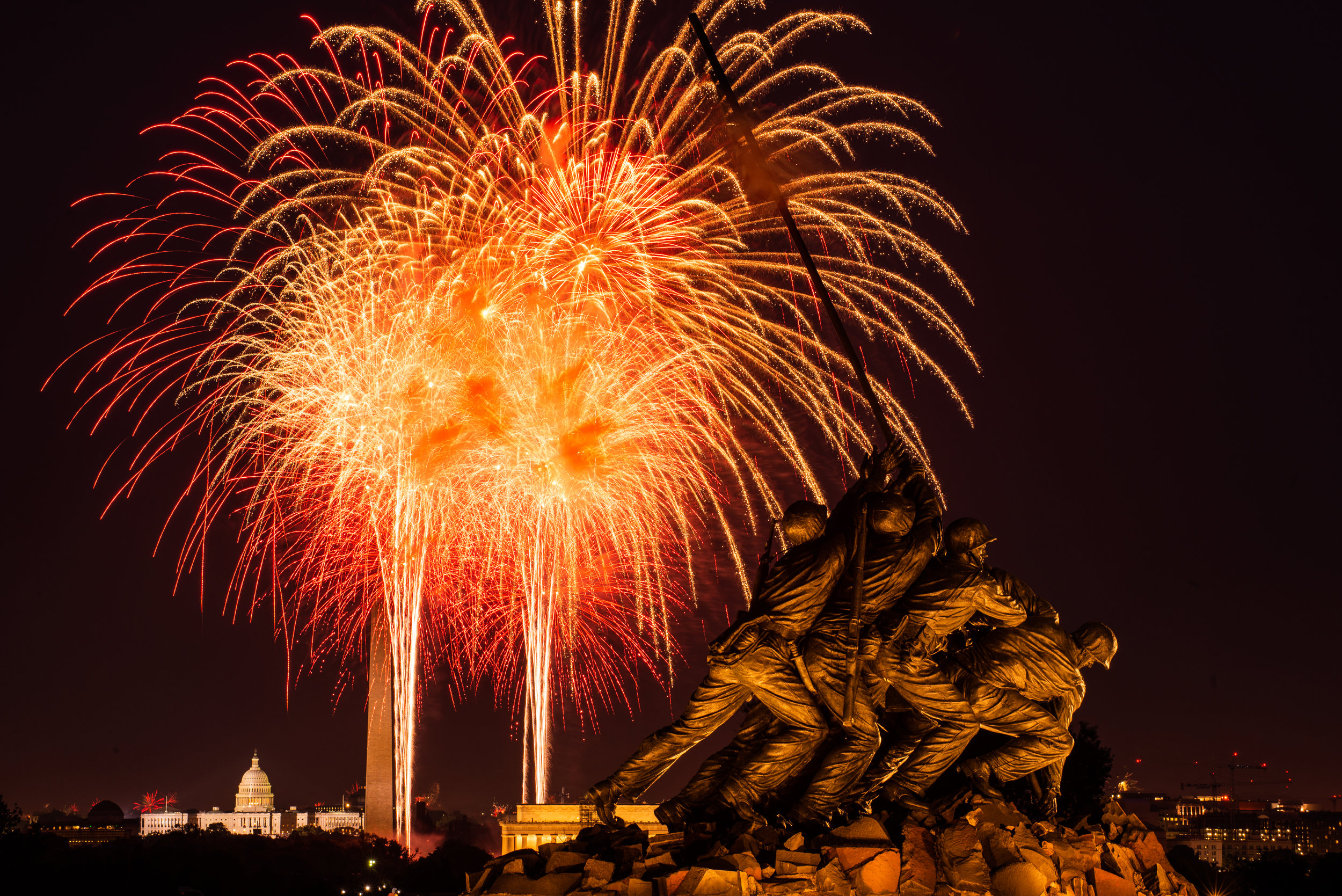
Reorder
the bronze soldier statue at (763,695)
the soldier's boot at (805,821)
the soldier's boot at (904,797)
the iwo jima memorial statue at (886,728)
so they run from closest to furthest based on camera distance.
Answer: the iwo jima memorial statue at (886,728)
the soldier's boot at (805,821)
the soldier's boot at (904,797)
the bronze soldier statue at (763,695)

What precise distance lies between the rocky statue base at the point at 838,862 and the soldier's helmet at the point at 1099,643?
2144mm

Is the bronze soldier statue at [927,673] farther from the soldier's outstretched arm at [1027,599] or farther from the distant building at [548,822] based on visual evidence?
the distant building at [548,822]

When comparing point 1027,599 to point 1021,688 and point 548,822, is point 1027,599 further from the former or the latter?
point 548,822

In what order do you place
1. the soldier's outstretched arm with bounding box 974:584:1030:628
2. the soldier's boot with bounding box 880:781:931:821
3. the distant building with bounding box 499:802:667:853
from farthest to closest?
1. the distant building with bounding box 499:802:667:853
2. the soldier's outstretched arm with bounding box 974:584:1030:628
3. the soldier's boot with bounding box 880:781:931:821

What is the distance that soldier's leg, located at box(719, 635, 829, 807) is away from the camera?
10.8 m

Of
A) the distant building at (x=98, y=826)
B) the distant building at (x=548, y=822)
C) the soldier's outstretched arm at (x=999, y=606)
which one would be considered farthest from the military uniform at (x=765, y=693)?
the distant building at (x=98, y=826)

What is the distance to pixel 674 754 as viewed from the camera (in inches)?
432

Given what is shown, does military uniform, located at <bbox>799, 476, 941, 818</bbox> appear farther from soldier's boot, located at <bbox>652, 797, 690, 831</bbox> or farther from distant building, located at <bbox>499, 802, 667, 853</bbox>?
distant building, located at <bbox>499, 802, 667, 853</bbox>

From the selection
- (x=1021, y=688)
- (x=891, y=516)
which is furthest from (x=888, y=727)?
(x=891, y=516)

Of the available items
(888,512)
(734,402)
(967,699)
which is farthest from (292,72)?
(967,699)

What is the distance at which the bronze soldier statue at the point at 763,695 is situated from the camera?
35.5 feet

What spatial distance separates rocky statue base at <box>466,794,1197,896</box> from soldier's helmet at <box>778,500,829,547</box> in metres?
2.71

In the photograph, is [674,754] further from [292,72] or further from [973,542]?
[292,72]

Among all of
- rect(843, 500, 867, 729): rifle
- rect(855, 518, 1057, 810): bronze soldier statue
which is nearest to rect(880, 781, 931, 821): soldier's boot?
rect(855, 518, 1057, 810): bronze soldier statue
